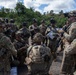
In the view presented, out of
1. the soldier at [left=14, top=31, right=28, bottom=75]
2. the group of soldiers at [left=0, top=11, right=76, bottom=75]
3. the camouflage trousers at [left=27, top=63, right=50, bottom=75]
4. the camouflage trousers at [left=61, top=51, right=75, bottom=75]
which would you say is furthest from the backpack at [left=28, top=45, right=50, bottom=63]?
the soldier at [left=14, top=31, right=28, bottom=75]

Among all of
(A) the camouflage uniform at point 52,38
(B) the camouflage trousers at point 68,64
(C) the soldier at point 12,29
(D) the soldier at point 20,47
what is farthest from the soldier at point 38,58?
(A) the camouflage uniform at point 52,38

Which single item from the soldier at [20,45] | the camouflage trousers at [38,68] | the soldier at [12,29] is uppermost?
the soldier at [12,29]

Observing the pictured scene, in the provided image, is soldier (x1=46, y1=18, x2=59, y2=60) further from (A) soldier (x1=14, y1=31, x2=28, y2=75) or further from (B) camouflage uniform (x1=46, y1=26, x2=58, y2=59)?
(A) soldier (x1=14, y1=31, x2=28, y2=75)

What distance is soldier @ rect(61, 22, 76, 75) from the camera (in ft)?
26.7

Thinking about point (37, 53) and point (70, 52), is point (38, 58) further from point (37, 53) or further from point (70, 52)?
point (70, 52)

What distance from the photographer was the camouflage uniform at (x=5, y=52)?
26.7 ft

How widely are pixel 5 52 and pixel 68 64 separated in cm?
213

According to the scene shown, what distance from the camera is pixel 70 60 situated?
9.13m

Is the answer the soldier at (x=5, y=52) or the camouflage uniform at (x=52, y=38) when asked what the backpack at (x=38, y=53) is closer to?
the soldier at (x=5, y=52)

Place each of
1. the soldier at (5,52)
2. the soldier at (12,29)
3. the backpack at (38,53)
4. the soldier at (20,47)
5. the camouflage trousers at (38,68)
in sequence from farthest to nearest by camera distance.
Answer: the soldier at (12,29), the soldier at (20,47), the camouflage trousers at (38,68), the backpack at (38,53), the soldier at (5,52)

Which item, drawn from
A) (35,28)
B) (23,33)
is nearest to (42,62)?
(23,33)

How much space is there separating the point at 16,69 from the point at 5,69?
3.75 m

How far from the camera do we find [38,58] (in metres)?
9.34

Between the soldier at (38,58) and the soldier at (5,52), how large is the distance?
3.73 feet
